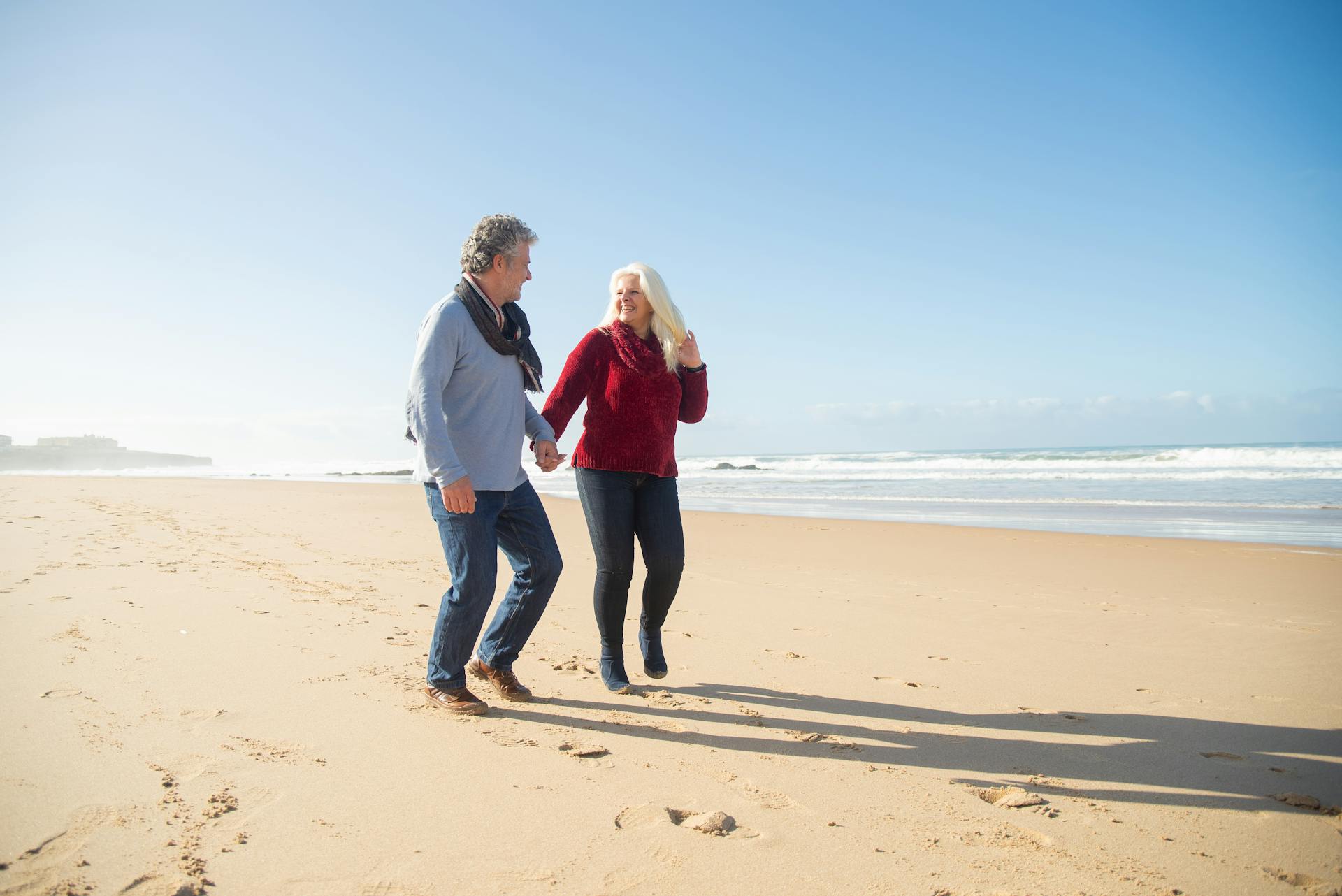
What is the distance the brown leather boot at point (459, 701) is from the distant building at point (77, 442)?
71039mm

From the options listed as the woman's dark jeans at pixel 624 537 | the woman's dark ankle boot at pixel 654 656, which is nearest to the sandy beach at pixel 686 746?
the woman's dark ankle boot at pixel 654 656

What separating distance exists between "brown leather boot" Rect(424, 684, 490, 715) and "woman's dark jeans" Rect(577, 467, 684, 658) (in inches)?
25.4

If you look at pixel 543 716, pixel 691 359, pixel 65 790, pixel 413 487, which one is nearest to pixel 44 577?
pixel 65 790

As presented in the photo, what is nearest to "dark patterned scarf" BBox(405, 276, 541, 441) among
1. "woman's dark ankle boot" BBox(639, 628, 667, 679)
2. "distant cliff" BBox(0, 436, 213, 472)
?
"woman's dark ankle boot" BBox(639, 628, 667, 679)

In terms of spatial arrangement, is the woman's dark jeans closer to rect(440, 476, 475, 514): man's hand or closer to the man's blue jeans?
the man's blue jeans

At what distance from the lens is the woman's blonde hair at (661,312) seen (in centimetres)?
336

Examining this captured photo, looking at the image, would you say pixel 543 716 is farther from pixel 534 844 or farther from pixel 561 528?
pixel 561 528

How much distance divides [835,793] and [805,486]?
69.1 ft

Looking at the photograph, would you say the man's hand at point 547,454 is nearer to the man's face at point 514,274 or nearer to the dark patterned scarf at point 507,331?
the dark patterned scarf at point 507,331

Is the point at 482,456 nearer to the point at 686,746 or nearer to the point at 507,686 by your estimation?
the point at 507,686

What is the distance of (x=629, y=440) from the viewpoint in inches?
130

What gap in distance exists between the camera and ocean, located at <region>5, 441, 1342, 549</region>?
10719mm

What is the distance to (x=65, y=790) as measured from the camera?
2086 millimetres

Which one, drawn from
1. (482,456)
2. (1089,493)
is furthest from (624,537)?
(1089,493)
